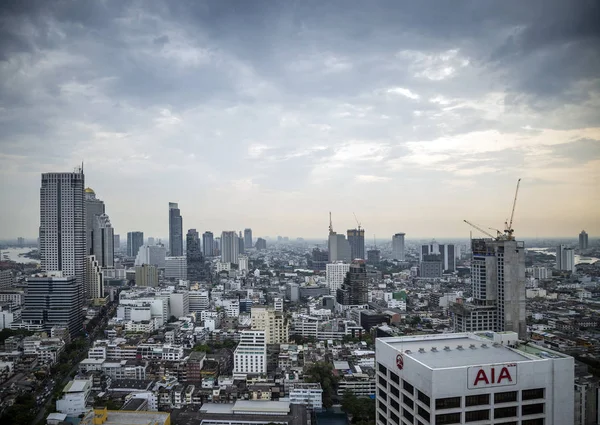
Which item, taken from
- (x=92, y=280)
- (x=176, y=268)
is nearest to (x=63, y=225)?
(x=92, y=280)

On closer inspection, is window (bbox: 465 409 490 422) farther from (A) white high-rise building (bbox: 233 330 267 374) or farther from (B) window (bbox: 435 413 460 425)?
A: (A) white high-rise building (bbox: 233 330 267 374)

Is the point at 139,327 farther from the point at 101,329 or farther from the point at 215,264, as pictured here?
the point at 215,264

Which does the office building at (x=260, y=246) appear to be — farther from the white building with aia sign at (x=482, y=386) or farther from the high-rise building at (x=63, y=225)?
the white building with aia sign at (x=482, y=386)

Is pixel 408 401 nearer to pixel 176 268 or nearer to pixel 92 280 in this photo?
pixel 92 280

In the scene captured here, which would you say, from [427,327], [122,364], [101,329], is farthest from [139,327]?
[427,327]

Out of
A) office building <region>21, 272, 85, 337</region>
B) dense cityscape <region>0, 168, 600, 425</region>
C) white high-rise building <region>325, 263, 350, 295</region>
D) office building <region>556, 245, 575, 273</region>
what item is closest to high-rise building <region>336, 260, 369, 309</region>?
dense cityscape <region>0, 168, 600, 425</region>

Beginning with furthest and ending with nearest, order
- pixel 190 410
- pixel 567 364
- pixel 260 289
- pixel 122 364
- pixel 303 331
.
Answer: pixel 260 289 → pixel 303 331 → pixel 122 364 → pixel 190 410 → pixel 567 364
